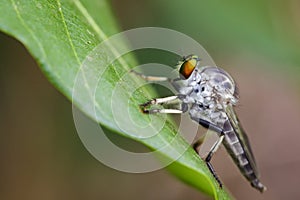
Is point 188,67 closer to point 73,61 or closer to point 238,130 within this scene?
point 238,130

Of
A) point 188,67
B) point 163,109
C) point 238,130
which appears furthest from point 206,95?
point 163,109

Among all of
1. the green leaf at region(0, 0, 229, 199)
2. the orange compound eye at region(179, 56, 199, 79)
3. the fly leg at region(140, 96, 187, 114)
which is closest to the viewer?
the green leaf at region(0, 0, 229, 199)

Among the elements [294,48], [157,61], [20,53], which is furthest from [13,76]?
[294,48]

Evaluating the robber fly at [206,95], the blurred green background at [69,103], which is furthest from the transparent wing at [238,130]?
the blurred green background at [69,103]

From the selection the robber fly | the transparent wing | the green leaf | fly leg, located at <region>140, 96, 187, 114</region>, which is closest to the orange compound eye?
the robber fly

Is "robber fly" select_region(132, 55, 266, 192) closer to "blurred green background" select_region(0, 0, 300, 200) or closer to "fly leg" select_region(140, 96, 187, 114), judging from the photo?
"fly leg" select_region(140, 96, 187, 114)

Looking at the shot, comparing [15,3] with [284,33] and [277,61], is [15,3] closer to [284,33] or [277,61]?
[277,61]

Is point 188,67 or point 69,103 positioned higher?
point 188,67

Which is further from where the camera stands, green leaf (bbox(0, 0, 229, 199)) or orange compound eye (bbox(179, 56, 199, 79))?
orange compound eye (bbox(179, 56, 199, 79))
